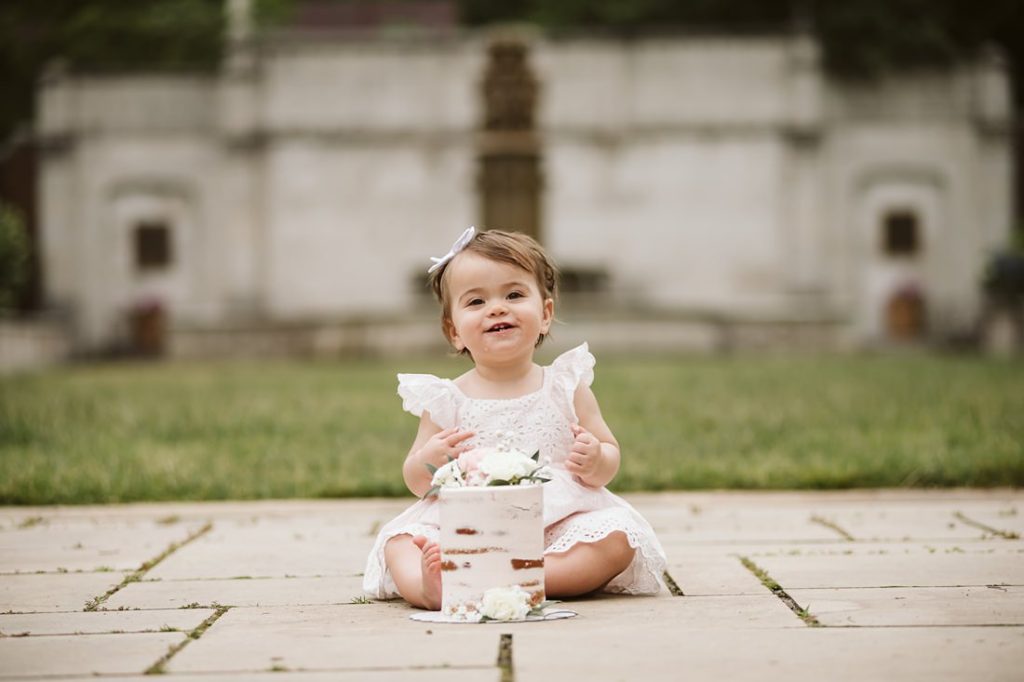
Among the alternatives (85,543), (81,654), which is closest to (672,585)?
(81,654)

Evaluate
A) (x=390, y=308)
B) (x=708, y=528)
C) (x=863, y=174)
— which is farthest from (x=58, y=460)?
(x=863, y=174)

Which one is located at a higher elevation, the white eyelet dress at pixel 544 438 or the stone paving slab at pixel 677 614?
the white eyelet dress at pixel 544 438

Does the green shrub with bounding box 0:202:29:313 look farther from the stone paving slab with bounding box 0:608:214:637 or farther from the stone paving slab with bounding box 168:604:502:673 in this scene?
the stone paving slab with bounding box 168:604:502:673

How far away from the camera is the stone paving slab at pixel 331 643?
8.78 ft

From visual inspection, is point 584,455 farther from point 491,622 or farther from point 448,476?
point 491,622

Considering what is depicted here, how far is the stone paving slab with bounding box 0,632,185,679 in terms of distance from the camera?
2.69m

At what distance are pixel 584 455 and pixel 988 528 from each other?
1770 mm

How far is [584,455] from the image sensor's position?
3.43 m

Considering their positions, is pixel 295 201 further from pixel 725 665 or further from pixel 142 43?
pixel 725 665

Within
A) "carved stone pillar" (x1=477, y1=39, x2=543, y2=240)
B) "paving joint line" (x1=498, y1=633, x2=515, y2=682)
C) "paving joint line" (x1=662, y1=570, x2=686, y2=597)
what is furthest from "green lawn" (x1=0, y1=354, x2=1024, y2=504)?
"carved stone pillar" (x1=477, y1=39, x2=543, y2=240)

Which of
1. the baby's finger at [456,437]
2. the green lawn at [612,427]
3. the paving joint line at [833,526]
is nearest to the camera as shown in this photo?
the baby's finger at [456,437]

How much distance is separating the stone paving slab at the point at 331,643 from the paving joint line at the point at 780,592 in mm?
689

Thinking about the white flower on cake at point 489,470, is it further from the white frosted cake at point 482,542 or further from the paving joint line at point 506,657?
the paving joint line at point 506,657

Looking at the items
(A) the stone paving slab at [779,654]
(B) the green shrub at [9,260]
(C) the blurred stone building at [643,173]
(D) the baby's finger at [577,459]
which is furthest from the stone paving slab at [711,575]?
(C) the blurred stone building at [643,173]
